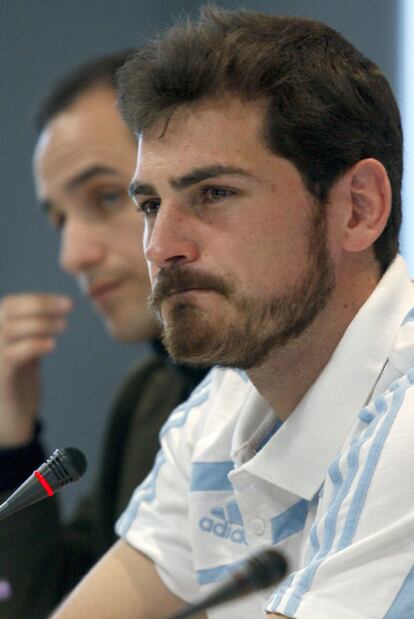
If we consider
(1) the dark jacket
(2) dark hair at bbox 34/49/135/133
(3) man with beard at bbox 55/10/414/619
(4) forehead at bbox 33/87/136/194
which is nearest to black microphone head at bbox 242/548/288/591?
(3) man with beard at bbox 55/10/414/619

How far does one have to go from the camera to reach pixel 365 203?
123cm

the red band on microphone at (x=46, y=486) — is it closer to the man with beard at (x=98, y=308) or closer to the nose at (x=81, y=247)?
the man with beard at (x=98, y=308)

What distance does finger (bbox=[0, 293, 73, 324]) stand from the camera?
7.38 ft

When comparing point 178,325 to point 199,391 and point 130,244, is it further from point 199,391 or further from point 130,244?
point 130,244

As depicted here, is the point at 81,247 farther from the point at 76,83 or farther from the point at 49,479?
the point at 49,479

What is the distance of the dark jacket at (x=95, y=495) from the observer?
1641mm

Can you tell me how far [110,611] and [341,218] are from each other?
1.82 feet

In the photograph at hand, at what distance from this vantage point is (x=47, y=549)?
182 centimetres

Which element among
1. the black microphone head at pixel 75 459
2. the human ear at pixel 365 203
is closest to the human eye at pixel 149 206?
the human ear at pixel 365 203

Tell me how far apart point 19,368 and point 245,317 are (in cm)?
112

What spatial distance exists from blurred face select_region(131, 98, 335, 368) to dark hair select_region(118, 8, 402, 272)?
2cm

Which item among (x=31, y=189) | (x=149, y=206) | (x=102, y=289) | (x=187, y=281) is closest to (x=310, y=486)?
(x=187, y=281)

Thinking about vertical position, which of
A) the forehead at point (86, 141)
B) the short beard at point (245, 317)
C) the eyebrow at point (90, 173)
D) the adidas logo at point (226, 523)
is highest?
the forehead at point (86, 141)

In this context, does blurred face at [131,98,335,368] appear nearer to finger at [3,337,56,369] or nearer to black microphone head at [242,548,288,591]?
black microphone head at [242,548,288,591]
